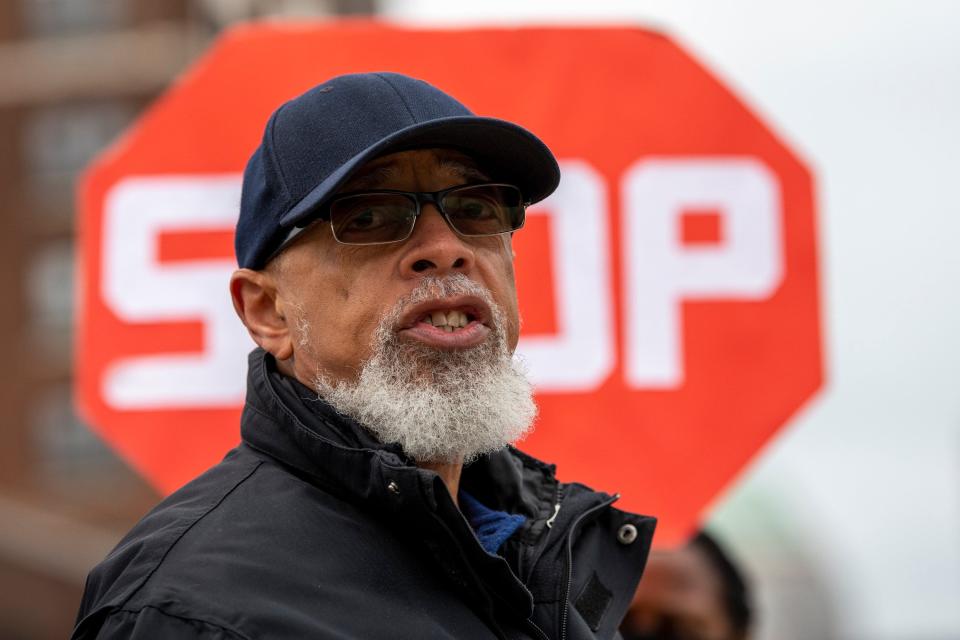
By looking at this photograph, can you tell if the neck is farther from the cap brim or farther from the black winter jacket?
the cap brim

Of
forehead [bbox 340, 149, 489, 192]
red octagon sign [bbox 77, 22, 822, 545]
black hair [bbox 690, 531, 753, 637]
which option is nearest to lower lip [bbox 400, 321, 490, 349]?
forehead [bbox 340, 149, 489, 192]

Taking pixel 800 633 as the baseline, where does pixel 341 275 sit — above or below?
above

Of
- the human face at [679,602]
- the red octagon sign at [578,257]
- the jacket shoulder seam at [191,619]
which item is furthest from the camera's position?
the human face at [679,602]

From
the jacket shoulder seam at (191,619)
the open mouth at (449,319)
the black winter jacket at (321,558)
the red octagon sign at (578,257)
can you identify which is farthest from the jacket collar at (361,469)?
the red octagon sign at (578,257)

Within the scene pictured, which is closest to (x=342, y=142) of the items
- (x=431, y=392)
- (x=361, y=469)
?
(x=431, y=392)

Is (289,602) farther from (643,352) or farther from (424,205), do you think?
(643,352)

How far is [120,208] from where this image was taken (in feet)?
11.3

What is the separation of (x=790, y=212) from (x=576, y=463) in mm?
836

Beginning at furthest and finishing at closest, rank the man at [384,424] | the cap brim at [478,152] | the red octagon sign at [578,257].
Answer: the red octagon sign at [578,257] → the cap brim at [478,152] → the man at [384,424]

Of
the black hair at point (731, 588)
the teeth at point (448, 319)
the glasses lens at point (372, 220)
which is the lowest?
the black hair at point (731, 588)

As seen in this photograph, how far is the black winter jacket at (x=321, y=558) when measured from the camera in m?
2.02

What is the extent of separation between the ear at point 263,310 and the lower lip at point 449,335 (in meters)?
0.26

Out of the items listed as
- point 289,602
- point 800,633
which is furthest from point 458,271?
point 800,633

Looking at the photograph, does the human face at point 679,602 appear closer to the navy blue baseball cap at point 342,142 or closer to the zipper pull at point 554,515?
the zipper pull at point 554,515
